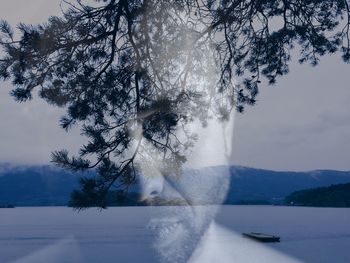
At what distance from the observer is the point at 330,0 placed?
8.40 metres

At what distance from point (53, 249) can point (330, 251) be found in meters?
44.8

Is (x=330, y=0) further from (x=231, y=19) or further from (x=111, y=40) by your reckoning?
(x=111, y=40)

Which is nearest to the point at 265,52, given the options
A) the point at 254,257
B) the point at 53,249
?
the point at 254,257

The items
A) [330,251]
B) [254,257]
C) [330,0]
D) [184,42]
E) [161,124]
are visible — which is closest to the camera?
[161,124]

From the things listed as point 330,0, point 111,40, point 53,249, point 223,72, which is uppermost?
point 53,249

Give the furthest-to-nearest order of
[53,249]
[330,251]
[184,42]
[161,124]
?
[53,249] → [330,251] → [184,42] → [161,124]

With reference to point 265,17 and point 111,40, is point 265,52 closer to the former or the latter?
point 265,17

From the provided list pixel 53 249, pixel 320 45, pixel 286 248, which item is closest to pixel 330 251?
pixel 286 248

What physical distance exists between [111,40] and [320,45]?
3.83 meters

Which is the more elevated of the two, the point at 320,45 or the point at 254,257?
the point at 254,257

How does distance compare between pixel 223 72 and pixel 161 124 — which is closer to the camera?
pixel 161 124

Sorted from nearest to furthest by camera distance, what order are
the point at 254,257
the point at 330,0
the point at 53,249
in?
the point at 330,0, the point at 254,257, the point at 53,249

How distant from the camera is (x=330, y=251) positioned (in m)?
73.7

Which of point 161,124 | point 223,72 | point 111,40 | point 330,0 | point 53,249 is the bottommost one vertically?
point 161,124
